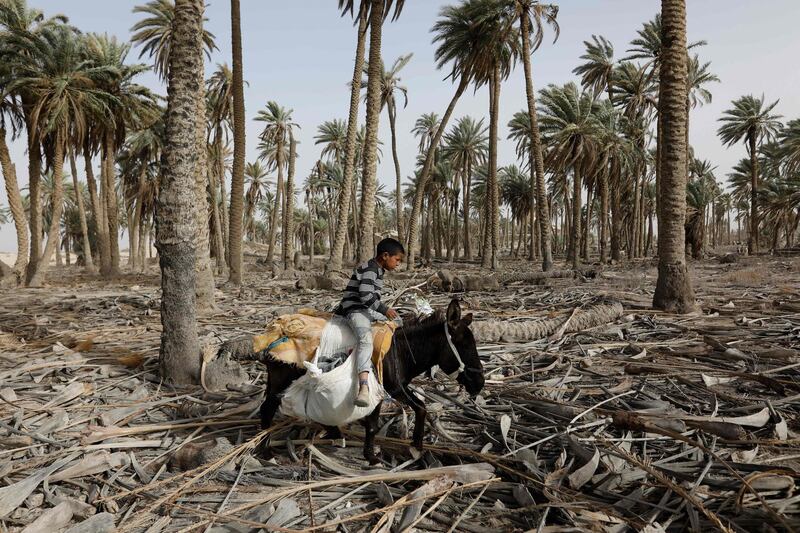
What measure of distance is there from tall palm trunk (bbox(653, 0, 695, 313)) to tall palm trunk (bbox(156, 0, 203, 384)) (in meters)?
8.28

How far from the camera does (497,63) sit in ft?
80.3

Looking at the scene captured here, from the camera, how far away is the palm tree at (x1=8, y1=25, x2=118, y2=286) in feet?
55.7

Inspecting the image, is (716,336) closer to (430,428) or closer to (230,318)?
(430,428)

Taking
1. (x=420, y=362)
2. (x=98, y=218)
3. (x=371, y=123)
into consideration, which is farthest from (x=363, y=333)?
(x=98, y=218)

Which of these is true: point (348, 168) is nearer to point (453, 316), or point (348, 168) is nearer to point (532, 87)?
point (532, 87)

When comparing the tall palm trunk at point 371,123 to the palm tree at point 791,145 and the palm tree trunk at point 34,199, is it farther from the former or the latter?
the palm tree at point 791,145

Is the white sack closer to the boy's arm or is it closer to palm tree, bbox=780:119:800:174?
the boy's arm

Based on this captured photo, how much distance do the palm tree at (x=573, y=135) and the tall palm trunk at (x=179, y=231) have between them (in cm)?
2280

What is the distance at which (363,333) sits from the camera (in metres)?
3.39

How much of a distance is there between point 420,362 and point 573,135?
2550cm

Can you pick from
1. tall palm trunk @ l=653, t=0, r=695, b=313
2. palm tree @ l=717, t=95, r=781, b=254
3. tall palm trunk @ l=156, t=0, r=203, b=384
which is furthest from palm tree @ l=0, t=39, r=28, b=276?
palm tree @ l=717, t=95, r=781, b=254

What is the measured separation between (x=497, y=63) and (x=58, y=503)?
26324 mm

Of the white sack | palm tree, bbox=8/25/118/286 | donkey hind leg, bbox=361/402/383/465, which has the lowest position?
donkey hind leg, bbox=361/402/383/465

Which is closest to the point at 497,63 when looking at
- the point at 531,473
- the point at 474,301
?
the point at 474,301
